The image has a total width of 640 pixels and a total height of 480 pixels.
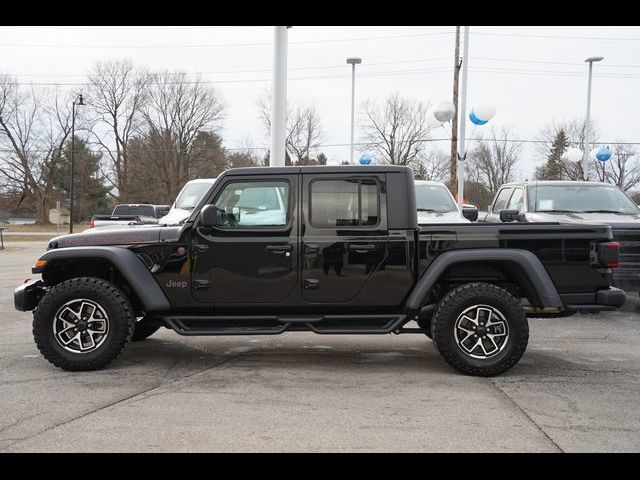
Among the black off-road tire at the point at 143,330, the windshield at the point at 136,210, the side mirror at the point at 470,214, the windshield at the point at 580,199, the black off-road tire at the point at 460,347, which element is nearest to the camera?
the black off-road tire at the point at 460,347

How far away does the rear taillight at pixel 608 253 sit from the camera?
529cm

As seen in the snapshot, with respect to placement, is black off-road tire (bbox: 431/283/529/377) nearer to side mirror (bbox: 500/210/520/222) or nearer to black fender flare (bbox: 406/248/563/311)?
black fender flare (bbox: 406/248/563/311)

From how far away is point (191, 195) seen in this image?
490 inches

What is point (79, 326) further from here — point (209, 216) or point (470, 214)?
point (470, 214)

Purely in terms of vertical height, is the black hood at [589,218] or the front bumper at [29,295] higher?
the black hood at [589,218]

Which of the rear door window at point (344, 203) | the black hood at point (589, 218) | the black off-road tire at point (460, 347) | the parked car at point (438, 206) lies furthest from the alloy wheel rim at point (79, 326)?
the black hood at point (589, 218)

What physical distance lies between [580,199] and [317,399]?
6.88 m

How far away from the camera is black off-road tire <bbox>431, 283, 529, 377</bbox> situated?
525 cm

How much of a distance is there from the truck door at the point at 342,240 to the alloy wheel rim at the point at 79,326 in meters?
1.95

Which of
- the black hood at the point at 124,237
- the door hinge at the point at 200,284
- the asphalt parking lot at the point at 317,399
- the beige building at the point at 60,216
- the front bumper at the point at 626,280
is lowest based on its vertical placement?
the beige building at the point at 60,216

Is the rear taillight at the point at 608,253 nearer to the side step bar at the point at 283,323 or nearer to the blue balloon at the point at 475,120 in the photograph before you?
the side step bar at the point at 283,323

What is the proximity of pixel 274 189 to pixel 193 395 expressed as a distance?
2.02m

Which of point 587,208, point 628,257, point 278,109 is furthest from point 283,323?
point 278,109

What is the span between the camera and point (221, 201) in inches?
219
